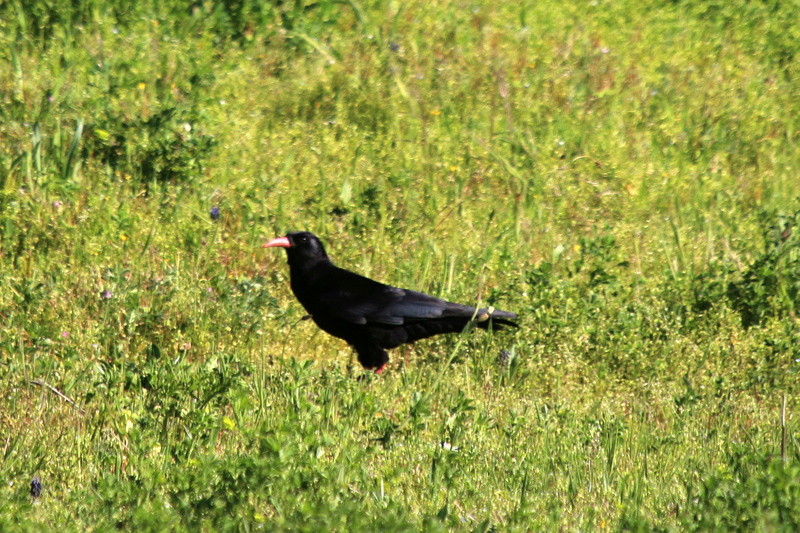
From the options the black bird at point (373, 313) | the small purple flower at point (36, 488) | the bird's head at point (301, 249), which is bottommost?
the black bird at point (373, 313)

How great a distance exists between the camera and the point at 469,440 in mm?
4742

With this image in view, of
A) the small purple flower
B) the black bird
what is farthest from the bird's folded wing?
the small purple flower

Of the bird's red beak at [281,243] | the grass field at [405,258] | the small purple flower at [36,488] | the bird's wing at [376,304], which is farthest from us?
the bird's red beak at [281,243]

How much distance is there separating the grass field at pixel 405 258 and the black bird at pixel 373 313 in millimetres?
165

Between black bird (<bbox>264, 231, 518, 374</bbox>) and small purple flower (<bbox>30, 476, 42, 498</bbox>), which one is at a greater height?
small purple flower (<bbox>30, 476, 42, 498</bbox>)

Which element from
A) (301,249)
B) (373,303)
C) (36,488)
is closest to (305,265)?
(301,249)

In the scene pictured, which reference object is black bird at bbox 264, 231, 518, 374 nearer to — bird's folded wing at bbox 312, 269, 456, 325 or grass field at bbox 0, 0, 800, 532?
bird's folded wing at bbox 312, 269, 456, 325

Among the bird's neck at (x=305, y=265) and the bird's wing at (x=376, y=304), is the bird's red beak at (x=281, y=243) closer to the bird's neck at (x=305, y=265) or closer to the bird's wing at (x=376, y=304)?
the bird's neck at (x=305, y=265)

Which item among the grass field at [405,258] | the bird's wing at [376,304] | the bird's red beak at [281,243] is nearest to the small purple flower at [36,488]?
the grass field at [405,258]

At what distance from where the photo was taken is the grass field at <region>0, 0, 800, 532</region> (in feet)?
13.6

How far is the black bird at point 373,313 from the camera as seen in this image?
6188mm

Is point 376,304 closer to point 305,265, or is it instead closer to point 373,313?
point 373,313

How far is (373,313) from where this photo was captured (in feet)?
20.4

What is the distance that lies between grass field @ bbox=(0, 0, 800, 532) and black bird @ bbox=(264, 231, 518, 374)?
0.54 feet
